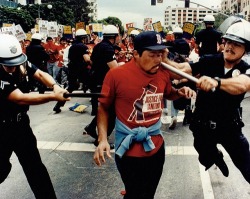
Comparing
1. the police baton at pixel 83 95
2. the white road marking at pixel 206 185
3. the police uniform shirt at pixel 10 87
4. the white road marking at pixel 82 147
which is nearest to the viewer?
the police baton at pixel 83 95

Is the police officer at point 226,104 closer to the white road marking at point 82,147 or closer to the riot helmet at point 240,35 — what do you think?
the riot helmet at point 240,35

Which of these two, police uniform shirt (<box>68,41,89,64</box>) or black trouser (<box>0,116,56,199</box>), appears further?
police uniform shirt (<box>68,41,89,64</box>)

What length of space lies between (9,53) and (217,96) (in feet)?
6.56

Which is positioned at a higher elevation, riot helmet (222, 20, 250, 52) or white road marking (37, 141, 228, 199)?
riot helmet (222, 20, 250, 52)

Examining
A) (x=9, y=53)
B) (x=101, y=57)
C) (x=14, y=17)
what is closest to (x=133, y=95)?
(x=9, y=53)

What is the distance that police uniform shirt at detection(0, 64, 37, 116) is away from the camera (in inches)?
130

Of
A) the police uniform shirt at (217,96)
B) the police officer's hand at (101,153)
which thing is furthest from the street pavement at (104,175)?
Answer: the police officer's hand at (101,153)

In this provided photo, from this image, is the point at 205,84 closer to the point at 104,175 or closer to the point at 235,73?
the point at 235,73

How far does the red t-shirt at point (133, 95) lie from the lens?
2.99 metres

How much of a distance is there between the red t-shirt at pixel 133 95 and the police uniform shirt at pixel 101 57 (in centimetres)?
305

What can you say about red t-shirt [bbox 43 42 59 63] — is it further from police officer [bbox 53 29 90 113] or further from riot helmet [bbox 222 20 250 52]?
riot helmet [bbox 222 20 250 52]

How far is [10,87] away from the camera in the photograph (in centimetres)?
331

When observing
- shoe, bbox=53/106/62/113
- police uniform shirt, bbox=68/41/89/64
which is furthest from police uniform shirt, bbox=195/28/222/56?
shoe, bbox=53/106/62/113

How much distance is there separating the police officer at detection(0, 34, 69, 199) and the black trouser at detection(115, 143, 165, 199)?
0.82 meters
